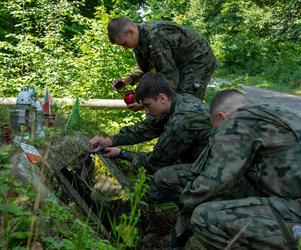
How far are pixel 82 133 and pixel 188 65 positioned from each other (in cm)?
127

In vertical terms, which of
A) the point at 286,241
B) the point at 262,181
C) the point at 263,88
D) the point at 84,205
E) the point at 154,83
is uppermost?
the point at 154,83

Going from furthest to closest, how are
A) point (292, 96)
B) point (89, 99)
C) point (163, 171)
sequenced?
point (292, 96) → point (89, 99) → point (163, 171)

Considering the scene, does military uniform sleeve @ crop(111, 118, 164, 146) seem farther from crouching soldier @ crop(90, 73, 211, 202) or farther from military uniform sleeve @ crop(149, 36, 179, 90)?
military uniform sleeve @ crop(149, 36, 179, 90)

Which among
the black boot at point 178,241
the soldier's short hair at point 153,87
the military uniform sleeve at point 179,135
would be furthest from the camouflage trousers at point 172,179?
the soldier's short hair at point 153,87

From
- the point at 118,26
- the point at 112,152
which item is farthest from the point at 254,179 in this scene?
the point at 118,26

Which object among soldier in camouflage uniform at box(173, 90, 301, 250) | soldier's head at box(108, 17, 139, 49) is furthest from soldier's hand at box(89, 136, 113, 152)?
soldier in camouflage uniform at box(173, 90, 301, 250)

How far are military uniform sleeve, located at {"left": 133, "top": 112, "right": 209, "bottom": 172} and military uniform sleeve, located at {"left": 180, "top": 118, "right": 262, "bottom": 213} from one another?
2.84ft

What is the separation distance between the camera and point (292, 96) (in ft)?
48.3

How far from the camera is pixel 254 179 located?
273 centimetres

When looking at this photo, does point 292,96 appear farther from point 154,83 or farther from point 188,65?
point 154,83

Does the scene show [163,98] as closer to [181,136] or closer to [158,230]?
[181,136]

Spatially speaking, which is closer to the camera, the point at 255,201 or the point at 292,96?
the point at 255,201

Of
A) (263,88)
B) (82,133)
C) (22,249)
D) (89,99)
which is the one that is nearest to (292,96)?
(263,88)

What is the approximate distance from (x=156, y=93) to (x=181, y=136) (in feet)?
1.27
